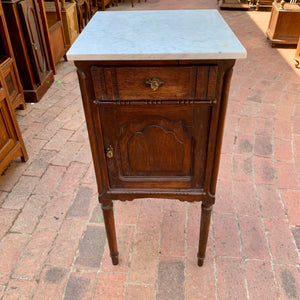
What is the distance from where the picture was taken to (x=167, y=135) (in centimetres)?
145

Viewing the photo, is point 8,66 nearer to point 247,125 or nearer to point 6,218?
point 6,218

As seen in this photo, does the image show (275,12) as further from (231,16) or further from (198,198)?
(198,198)

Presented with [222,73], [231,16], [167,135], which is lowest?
[231,16]

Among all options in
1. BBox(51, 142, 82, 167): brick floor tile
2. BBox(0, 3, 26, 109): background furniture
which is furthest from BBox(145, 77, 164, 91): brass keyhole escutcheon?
BBox(0, 3, 26, 109): background furniture

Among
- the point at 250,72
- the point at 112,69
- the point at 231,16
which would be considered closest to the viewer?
the point at 112,69

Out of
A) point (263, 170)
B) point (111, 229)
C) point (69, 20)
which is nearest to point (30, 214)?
point (111, 229)

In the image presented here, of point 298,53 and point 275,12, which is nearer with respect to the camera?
point 298,53

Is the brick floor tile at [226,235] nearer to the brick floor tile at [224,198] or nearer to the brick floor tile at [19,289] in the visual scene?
the brick floor tile at [224,198]

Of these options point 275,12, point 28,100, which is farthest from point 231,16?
point 28,100

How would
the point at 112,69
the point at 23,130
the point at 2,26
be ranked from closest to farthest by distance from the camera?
the point at 112,69 → the point at 2,26 → the point at 23,130

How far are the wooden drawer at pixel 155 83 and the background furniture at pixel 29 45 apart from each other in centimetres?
276

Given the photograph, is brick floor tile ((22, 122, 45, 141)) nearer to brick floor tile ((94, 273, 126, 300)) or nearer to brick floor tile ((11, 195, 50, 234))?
brick floor tile ((11, 195, 50, 234))

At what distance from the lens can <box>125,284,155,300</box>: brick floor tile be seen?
1.80 meters

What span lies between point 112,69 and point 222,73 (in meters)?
0.45
